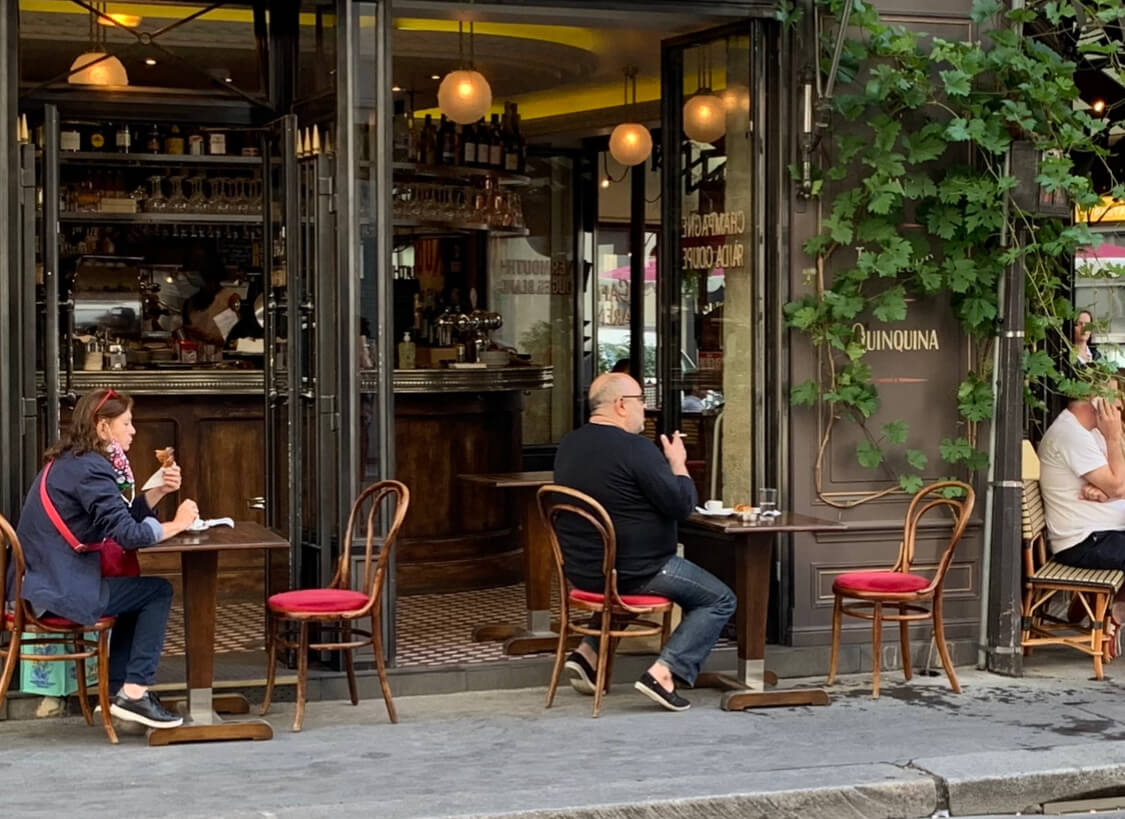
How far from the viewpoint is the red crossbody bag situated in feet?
22.2

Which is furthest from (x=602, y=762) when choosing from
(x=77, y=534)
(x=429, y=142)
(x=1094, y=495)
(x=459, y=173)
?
(x=429, y=142)

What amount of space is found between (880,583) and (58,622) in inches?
137

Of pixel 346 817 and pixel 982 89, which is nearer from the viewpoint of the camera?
pixel 346 817

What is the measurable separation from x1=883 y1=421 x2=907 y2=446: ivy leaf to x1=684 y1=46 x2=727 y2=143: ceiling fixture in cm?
166

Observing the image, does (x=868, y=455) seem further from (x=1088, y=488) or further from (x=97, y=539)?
(x=97, y=539)

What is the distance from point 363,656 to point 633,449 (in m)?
1.57

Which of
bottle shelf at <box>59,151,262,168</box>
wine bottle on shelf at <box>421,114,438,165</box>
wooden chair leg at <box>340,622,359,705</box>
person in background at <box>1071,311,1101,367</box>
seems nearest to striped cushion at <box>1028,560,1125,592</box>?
person in background at <box>1071,311,1101,367</box>

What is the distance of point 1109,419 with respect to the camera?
29.0ft

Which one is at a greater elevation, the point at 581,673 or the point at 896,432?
the point at 896,432

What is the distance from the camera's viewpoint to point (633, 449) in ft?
24.7

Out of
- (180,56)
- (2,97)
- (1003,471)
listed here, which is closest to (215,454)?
(180,56)

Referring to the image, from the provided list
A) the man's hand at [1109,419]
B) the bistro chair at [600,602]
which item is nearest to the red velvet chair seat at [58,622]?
the bistro chair at [600,602]

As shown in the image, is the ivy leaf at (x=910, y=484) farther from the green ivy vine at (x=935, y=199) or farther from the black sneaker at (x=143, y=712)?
the black sneaker at (x=143, y=712)

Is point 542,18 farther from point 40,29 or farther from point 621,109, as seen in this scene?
point 621,109
